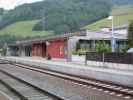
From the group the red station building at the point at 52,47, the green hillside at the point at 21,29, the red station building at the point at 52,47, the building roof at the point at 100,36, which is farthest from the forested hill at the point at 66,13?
the building roof at the point at 100,36

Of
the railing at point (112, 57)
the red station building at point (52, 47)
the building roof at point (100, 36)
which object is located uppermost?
the building roof at point (100, 36)

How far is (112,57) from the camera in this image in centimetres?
3228

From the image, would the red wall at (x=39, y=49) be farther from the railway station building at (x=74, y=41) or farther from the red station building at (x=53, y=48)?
the railway station building at (x=74, y=41)

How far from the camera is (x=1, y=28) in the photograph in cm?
15625

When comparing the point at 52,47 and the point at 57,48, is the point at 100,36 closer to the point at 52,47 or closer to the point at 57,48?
the point at 57,48

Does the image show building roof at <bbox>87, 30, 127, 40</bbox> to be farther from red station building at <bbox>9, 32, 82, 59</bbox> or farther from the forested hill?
the forested hill

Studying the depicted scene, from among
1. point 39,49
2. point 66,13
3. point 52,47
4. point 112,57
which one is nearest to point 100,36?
point 52,47

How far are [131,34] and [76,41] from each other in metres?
8.14

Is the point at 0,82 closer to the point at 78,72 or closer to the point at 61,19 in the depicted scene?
the point at 78,72

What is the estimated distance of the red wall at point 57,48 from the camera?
48.3m

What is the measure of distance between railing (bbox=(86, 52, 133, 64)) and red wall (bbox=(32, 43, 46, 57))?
927 inches

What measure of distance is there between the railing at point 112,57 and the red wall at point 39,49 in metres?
23.5

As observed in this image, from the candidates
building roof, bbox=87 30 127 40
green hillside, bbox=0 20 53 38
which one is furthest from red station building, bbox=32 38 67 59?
green hillside, bbox=0 20 53 38

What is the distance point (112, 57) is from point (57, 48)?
64.6 feet
